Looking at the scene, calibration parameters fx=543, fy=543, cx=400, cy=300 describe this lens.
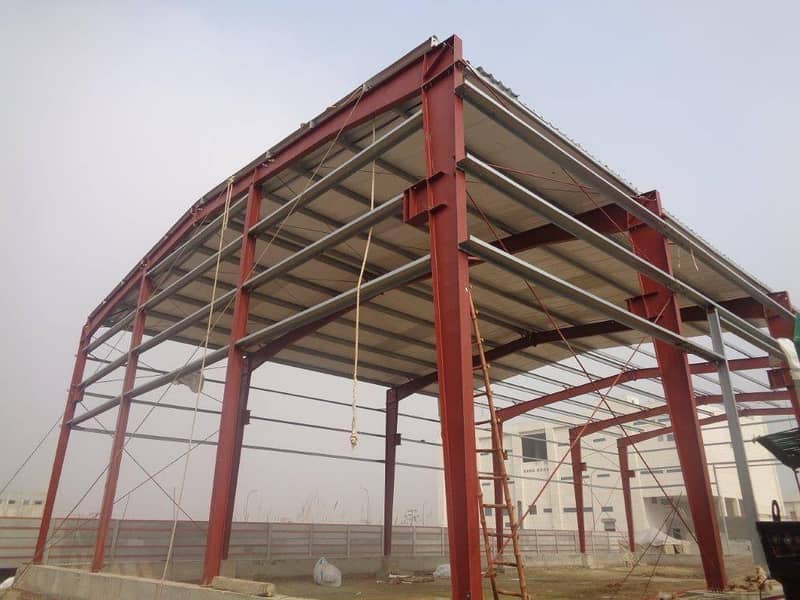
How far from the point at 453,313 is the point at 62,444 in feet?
54.9

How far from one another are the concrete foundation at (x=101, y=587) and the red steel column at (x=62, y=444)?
1100 millimetres

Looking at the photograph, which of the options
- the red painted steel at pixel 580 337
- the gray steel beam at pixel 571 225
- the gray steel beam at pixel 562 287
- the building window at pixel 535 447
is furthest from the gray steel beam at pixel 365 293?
the building window at pixel 535 447

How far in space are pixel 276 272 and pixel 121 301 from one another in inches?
396

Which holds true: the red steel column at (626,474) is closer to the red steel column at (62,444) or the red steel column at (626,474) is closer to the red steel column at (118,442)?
the red steel column at (118,442)

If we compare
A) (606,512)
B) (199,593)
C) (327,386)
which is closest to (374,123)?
(199,593)

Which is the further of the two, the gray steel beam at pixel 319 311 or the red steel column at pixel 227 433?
the red steel column at pixel 227 433

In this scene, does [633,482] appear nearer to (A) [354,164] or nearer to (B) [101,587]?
(B) [101,587]

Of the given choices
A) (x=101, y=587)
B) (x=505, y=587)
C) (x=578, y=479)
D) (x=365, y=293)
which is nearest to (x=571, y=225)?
(x=365, y=293)

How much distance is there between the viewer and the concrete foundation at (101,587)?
927 centimetres

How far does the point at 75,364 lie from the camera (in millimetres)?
19594

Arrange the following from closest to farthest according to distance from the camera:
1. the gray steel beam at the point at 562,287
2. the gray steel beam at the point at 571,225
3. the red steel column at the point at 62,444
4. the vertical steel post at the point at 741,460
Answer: the gray steel beam at the point at 562,287, the gray steel beam at the point at 571,225, the vertical steel post at the point at 741,460, the red steel column at the point at 62,444

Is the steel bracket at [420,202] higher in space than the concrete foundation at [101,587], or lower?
higher

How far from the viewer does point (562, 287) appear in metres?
8.50

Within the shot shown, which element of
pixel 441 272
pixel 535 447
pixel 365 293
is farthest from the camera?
pixel 535 447
